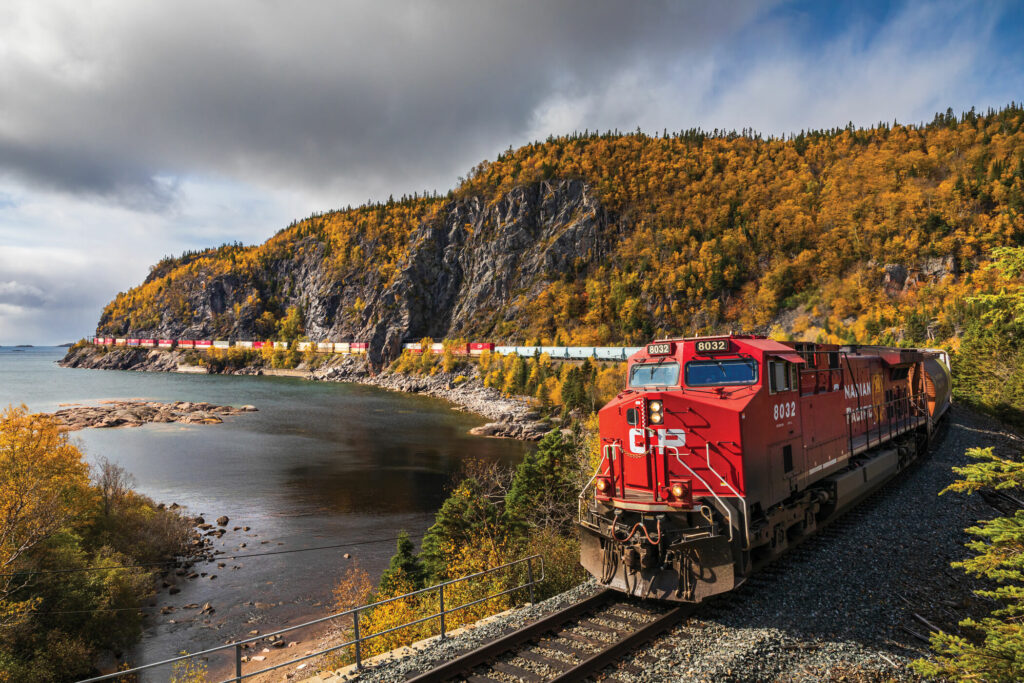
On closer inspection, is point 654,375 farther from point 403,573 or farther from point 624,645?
point 403,573

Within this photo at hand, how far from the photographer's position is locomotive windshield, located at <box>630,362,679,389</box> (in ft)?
36.8

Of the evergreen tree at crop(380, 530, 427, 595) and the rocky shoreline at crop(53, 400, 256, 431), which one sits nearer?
the evergreen tree at crop(380, 530, 427, 595)

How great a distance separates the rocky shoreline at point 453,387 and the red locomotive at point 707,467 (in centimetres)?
5139

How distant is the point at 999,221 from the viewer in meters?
112

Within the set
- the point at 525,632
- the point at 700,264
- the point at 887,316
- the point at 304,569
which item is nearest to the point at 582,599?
the point at 525,632

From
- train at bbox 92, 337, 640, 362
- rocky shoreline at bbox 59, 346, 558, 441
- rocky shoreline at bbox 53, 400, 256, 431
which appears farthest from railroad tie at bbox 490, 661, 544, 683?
rocky shoreline at bbox 53, 400, 256, 431

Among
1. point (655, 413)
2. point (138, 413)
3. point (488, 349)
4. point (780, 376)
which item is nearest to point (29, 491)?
point (655, 413)

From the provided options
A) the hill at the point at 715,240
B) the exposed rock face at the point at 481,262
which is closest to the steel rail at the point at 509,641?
the hill at the point at 715,240

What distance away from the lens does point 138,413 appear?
80.1m

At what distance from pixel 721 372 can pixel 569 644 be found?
6053mm

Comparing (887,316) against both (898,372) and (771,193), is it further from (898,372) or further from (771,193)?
(898,372)

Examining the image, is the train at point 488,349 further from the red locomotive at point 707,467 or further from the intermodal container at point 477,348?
the red locomotive at point 707,467

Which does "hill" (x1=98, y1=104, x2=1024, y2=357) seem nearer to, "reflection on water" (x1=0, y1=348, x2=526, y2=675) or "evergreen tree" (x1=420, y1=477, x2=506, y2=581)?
"reflection on water" (x1=0, y1=348, x2=526, y2=675)

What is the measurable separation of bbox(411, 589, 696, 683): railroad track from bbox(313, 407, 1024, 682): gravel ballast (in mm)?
295
